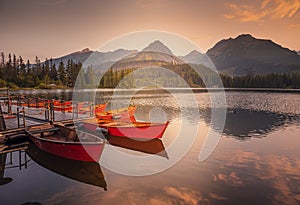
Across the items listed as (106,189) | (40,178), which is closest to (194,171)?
(106,189)

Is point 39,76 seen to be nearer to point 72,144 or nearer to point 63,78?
point 63,78

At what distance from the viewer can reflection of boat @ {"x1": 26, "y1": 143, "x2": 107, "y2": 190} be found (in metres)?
12.9

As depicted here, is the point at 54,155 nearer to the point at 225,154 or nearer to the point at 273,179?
the point at 225,154

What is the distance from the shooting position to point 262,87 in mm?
164125

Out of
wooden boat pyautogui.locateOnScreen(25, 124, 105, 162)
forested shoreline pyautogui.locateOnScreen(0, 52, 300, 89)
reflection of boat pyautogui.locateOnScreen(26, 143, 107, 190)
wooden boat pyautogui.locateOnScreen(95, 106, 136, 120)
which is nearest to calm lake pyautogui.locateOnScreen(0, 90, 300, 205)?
reflection of boat pyautogui.locateOnScreen(26, 143, 107, 190)

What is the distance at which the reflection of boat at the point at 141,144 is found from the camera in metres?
19.1

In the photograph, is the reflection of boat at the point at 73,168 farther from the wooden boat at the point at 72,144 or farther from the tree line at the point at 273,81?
the tree line at the point at 273,81

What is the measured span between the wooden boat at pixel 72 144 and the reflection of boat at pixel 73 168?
41 cm

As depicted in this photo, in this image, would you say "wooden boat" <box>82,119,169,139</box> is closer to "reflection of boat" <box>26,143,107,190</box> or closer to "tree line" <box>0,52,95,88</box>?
"reflection of boat" <box>26,143,107,190</box>

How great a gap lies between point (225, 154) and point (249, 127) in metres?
15.0

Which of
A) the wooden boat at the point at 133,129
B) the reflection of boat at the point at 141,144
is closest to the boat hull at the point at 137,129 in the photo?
the wooden boat at the point at 133,129

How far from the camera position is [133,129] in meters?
21.1

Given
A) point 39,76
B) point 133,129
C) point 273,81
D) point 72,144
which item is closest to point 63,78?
point 39,76

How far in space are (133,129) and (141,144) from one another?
5.69 ft
